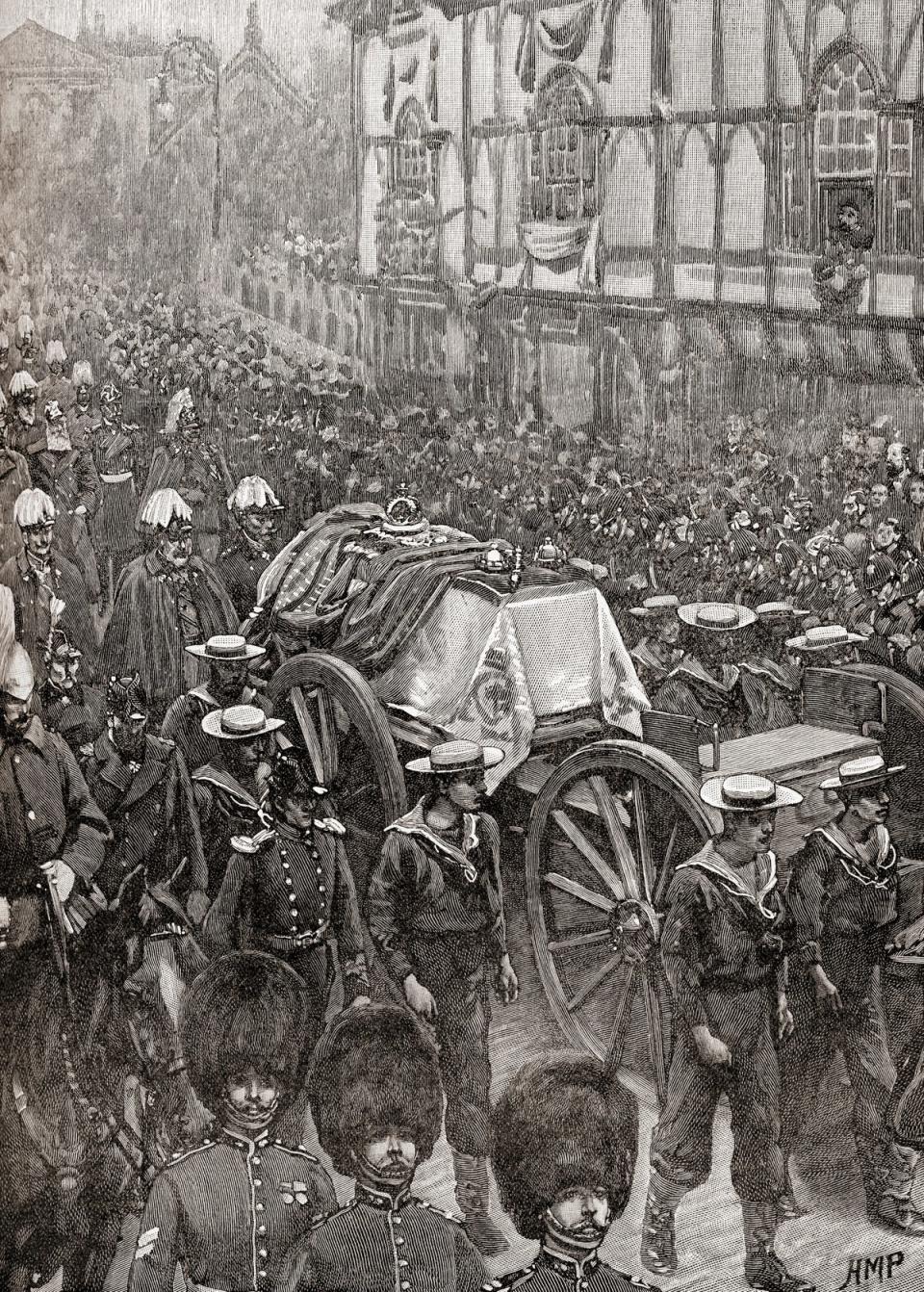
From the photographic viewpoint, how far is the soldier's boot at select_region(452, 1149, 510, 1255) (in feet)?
13.6

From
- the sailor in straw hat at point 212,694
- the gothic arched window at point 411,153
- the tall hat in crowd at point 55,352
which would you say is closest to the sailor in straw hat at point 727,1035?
the sailor in straw hat at point 212,694

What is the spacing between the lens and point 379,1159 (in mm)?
4121

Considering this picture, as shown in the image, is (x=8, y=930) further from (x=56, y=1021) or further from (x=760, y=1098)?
(x=760, y=1098)

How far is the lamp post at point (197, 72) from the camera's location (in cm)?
404

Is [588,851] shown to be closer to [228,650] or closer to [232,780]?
[232,780]

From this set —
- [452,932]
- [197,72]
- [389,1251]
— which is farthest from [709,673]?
[197,72]

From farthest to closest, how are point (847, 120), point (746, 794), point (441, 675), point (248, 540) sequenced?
point (248, 540)
point (441, 675)
point (746, 794)
point (847, 120)

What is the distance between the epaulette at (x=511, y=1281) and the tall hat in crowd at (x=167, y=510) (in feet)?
8.20

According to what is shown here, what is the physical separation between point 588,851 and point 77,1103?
70.5 inches

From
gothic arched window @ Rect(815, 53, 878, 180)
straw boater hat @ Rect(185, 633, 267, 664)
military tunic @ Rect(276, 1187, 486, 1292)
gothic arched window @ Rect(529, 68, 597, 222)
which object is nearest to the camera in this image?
gothic arched window @ Rect(815, 53, 878, 180)

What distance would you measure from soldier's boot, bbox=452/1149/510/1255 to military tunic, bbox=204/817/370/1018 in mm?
614

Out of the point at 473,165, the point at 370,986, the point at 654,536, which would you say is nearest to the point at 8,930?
the point at 370,986

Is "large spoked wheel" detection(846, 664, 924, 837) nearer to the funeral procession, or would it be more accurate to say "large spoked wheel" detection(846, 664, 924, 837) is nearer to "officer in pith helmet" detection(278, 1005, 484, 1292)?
the funeral procession

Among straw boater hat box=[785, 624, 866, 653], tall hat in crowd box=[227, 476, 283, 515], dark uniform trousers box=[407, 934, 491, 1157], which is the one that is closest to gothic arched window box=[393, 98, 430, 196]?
tall hat in crowd box=[227, 476, 283, 515]
